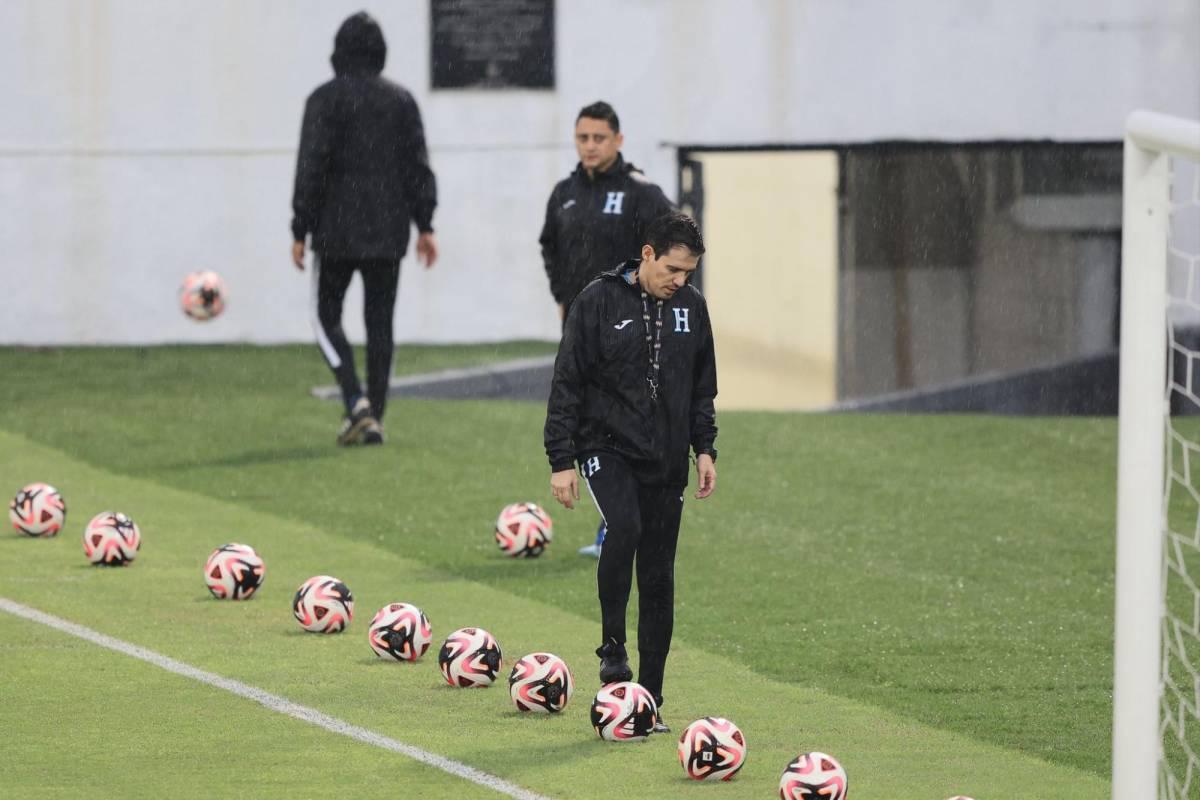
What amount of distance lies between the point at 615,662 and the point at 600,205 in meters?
3.25

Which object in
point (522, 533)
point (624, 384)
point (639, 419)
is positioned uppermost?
point (624, 384)

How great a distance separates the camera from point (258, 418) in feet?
54.1

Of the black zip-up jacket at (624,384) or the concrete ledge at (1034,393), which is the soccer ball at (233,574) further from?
the concrete ledge at (1034,393)

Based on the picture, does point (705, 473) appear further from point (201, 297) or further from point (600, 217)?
point (201, 297)

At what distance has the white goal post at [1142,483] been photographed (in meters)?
6.06

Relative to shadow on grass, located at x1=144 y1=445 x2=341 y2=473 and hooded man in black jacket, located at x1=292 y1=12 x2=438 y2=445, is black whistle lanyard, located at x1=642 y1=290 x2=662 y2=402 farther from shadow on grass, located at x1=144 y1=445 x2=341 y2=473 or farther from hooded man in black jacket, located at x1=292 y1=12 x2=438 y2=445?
shadow on grass, located at x1=144 y1=445 x2=341 y2=473

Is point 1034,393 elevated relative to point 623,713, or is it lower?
lower

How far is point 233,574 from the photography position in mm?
10039

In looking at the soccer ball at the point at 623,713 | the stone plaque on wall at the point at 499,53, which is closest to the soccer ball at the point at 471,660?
the soccer ball at the point at 623,713

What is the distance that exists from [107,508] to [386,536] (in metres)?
1.89

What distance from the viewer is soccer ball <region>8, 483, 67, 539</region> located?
38.1ft

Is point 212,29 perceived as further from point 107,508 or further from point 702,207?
point 107,508

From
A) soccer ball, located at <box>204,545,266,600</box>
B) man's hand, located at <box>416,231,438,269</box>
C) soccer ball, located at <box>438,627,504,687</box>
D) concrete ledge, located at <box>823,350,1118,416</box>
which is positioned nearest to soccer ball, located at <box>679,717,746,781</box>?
soccer ball, located at <box>438,627,504,687</box>

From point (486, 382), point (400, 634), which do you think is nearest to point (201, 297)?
point (486, 382)
